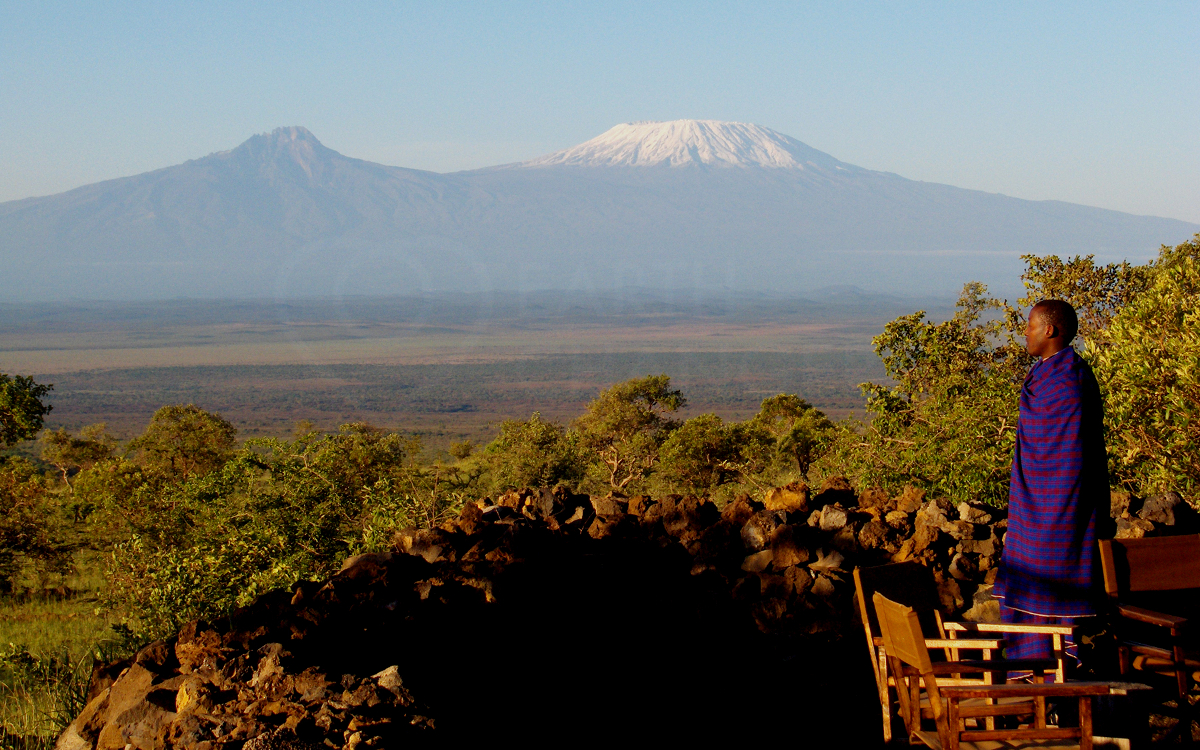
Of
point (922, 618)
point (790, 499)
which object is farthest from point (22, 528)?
point (922, 618)

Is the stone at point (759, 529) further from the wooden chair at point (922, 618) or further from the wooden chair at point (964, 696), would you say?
the wooden chair at point (964, 696)

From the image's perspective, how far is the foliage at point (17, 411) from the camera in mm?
13297

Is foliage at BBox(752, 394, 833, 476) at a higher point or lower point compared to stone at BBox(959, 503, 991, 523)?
lower

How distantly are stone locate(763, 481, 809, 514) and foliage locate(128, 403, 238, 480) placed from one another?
1623 centimetres

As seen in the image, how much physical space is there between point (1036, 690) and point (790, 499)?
433cm

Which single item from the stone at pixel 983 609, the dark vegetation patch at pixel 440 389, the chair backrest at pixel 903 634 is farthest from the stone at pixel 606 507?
the dark vegetation patch at pixel 440 389

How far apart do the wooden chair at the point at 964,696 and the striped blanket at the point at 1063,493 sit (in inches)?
22.5

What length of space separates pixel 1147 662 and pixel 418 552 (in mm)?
4681

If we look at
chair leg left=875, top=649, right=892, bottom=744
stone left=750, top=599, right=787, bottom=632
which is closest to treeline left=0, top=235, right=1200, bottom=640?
stone left=750, top=599, right=787, bottom=632

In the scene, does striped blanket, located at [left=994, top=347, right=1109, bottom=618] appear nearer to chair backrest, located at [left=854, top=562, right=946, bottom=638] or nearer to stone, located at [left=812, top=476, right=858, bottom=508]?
chair backrest, located at [left=854, top=562, right=946, bottom=638]

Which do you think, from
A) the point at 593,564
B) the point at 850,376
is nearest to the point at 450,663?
the point at 593,564

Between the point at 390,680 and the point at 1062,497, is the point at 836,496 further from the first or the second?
the point at 390,680

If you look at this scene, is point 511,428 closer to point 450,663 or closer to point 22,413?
point 22,413

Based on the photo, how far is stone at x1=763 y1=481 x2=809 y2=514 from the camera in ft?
25.7
